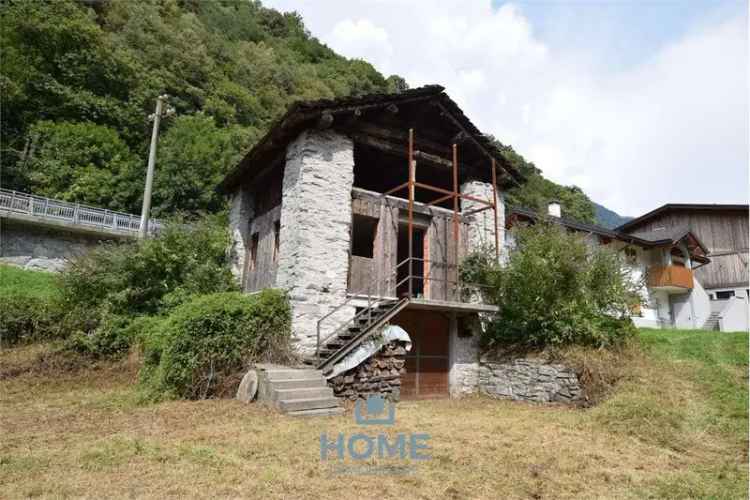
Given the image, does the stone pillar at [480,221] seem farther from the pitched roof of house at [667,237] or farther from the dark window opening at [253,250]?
the pitched roof of house at [667,237]

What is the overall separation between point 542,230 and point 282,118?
7.10 meters

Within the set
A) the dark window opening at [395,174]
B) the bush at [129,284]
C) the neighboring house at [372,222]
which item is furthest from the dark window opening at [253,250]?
the dark window opening at [395,174]

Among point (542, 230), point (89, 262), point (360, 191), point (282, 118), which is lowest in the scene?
point (89, 262)

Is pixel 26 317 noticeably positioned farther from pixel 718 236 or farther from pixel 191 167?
pixel 718 236

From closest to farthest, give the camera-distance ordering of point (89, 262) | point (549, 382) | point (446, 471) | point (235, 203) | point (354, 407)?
point (446, 471)
point (354, 407)
point (549, 382)
point (89, 262)
point (235, 203)

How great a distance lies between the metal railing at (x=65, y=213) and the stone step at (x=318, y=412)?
40.5ft

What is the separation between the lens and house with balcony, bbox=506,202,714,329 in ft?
74.9

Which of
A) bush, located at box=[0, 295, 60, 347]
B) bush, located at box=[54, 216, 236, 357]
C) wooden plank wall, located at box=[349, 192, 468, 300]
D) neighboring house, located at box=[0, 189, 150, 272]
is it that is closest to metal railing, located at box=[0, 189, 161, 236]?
neighboring house, located at box=[0, 189, 150, 272]

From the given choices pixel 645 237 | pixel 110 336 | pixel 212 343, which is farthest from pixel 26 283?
pixel 645 237

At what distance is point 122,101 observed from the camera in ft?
91.5

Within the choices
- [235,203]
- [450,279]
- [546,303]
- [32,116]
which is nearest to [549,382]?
[546,303]

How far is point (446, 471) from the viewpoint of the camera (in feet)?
16.0

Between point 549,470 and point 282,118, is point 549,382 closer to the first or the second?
point 549,470

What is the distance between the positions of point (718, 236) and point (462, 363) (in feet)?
86.1
